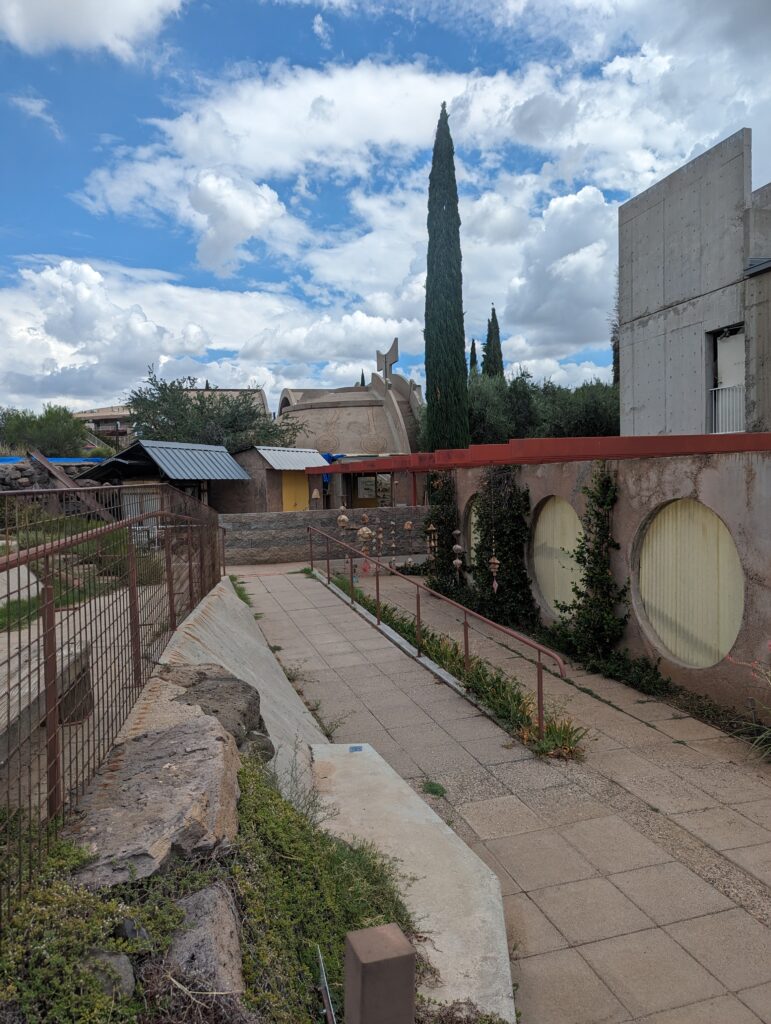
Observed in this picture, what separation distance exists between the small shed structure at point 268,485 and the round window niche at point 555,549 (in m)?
13.0

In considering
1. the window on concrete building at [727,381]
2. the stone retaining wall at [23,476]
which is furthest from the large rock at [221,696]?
the stone retaining wall at [23,476]

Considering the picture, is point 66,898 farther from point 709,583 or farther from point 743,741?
point 709,583

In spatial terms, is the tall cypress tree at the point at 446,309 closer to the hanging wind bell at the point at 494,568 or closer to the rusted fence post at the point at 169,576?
the hanging wind bell at the point at 494,568

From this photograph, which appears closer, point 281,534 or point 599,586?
point 599,586

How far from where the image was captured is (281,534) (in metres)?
18.6

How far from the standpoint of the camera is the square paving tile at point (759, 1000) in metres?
2.85

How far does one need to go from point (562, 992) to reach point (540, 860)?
3.48 ft

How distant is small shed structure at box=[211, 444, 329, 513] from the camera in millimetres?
23375

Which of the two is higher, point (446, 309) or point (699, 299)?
point (446, 309)

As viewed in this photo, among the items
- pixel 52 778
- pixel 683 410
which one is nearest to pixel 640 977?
pixel 52 778

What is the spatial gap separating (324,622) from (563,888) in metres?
7.42

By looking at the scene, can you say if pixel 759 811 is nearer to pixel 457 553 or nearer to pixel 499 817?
pixel 499 817

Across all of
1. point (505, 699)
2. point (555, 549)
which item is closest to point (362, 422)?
point (555, 549)

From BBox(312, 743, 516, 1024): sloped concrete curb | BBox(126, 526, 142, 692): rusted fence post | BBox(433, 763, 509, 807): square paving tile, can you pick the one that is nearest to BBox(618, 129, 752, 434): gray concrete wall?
BBox(433, 763, 509, 807): square paving tile
